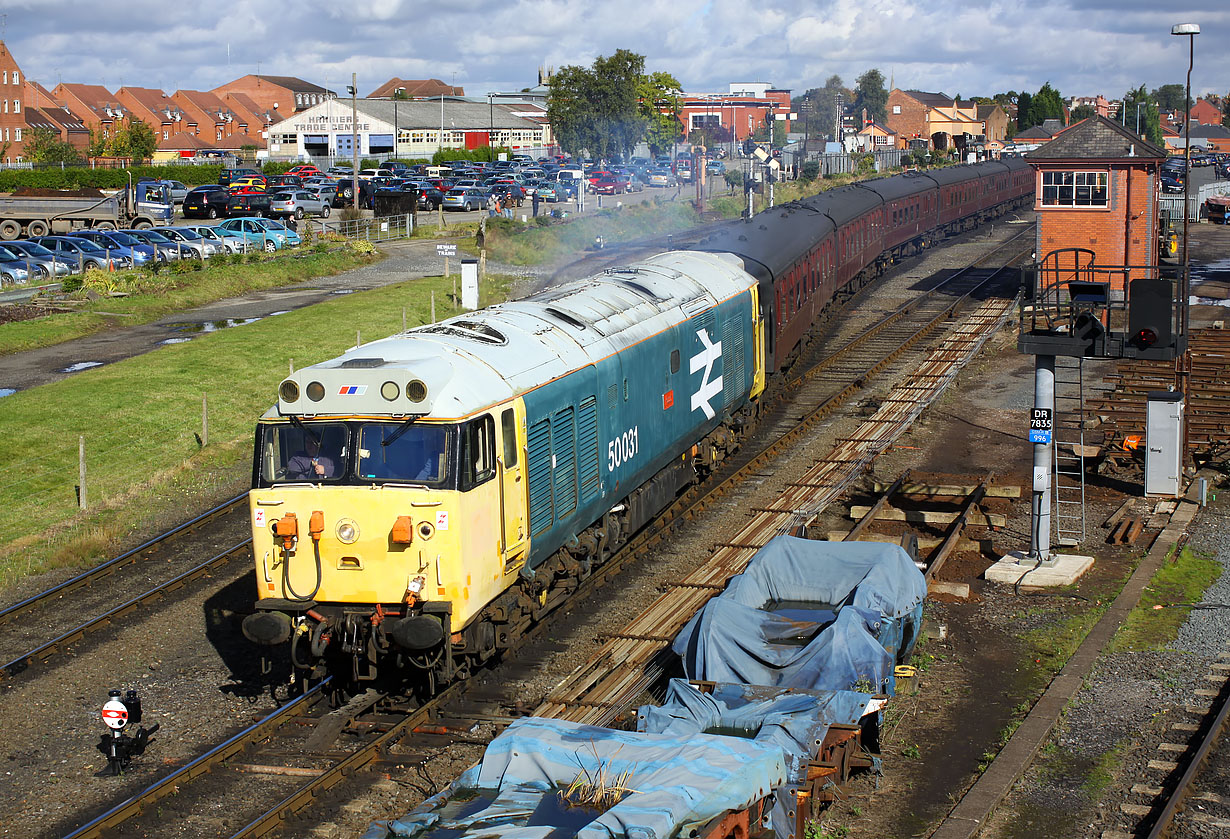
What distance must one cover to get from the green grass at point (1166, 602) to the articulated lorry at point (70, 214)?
47.9 m

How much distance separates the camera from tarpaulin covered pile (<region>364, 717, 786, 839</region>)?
8477 millimetres

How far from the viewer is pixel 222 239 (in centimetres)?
4794

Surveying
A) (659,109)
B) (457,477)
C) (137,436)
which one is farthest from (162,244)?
(659,109)

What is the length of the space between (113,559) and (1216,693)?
48.2 feet

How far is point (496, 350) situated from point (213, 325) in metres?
24.7

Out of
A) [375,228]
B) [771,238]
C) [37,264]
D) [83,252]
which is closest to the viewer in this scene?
[771,238]

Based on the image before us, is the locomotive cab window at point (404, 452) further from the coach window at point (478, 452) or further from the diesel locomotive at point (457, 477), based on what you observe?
the coach window at point (478, 452)

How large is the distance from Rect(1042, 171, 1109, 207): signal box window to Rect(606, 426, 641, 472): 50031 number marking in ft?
86.2

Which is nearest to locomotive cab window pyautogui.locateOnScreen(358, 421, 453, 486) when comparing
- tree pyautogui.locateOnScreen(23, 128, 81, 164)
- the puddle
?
the puddle

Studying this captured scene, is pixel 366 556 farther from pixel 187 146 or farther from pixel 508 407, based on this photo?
pixel 187 146

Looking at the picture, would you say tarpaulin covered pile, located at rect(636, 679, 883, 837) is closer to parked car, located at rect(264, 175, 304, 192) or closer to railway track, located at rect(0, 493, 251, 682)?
railway track, located at rect(0, 493, 251, 682)

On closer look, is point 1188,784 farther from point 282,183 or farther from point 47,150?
point 47,150

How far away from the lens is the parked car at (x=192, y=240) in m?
46.5

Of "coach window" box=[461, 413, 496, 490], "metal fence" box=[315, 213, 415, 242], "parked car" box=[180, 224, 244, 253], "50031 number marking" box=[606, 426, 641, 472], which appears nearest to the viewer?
"coach window" box=[461, 413, 496, 490]
